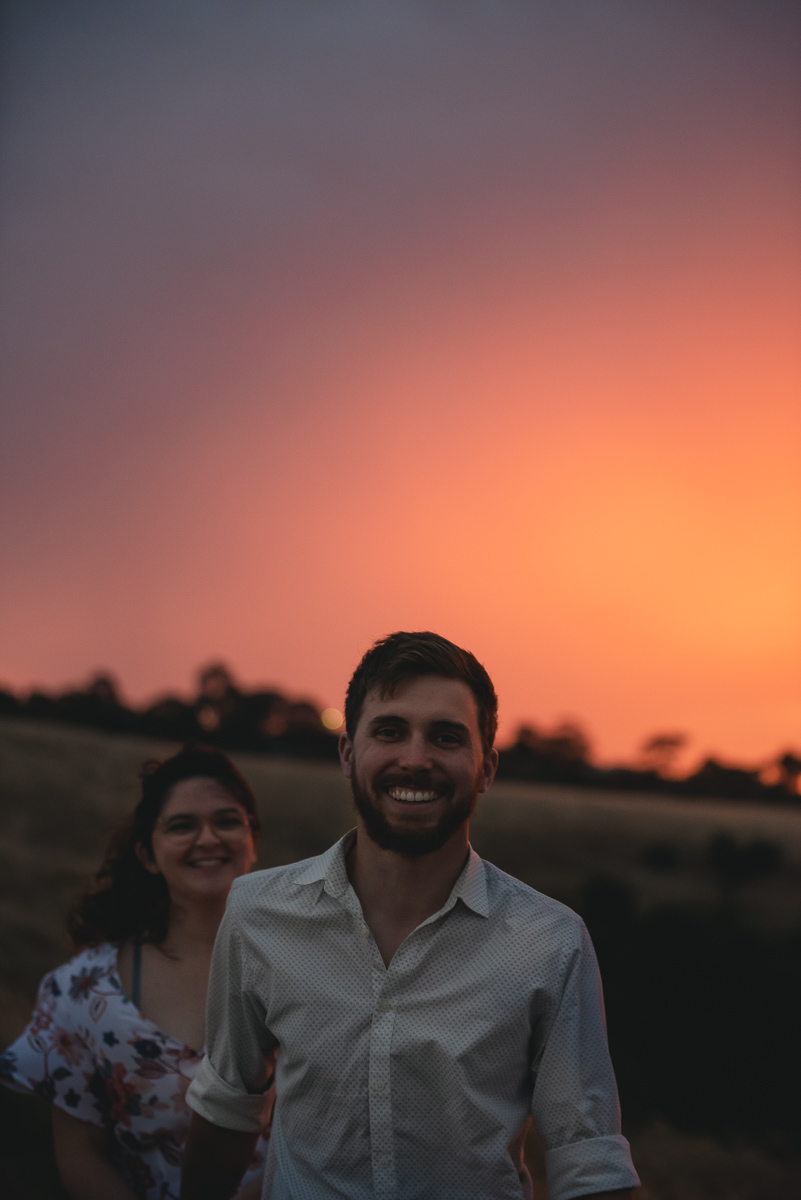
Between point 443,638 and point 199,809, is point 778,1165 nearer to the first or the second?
point 199,809

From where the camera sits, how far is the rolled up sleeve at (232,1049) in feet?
7.68

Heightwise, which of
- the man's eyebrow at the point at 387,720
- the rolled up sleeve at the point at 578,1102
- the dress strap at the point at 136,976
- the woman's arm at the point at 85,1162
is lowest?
the woman's arm at the point at 85,1162

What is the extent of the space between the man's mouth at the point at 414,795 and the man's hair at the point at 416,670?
239 mm

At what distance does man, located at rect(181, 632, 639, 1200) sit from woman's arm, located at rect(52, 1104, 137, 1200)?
50cm

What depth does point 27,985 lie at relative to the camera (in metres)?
9.96

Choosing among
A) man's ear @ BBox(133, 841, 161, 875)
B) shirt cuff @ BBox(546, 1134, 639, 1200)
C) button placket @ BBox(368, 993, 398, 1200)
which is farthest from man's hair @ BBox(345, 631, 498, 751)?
man's ear @ BBox(133, 841, 161, 875)

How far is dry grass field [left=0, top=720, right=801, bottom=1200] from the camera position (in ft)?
41.8

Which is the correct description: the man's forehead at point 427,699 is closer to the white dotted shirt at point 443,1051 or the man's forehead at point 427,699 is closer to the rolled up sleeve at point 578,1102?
the white dotted shirt at point 443,1051

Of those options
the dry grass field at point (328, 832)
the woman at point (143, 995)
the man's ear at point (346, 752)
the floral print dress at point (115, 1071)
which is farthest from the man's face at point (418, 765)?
the dry grass field at point (328, 832)

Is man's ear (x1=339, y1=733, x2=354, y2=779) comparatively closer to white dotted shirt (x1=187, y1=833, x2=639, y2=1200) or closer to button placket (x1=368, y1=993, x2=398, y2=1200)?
white dotted shirt (x1=187, y1=833, x2=639, y2=1200)

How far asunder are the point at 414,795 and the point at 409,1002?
0.47 m

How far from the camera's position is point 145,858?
3.29m

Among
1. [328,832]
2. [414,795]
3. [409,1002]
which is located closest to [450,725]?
Answer: [414,795]

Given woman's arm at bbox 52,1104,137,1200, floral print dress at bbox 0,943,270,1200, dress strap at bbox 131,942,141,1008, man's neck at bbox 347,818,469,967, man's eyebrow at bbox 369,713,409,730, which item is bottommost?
woman's arm at bbox 52,1104,137,1200
